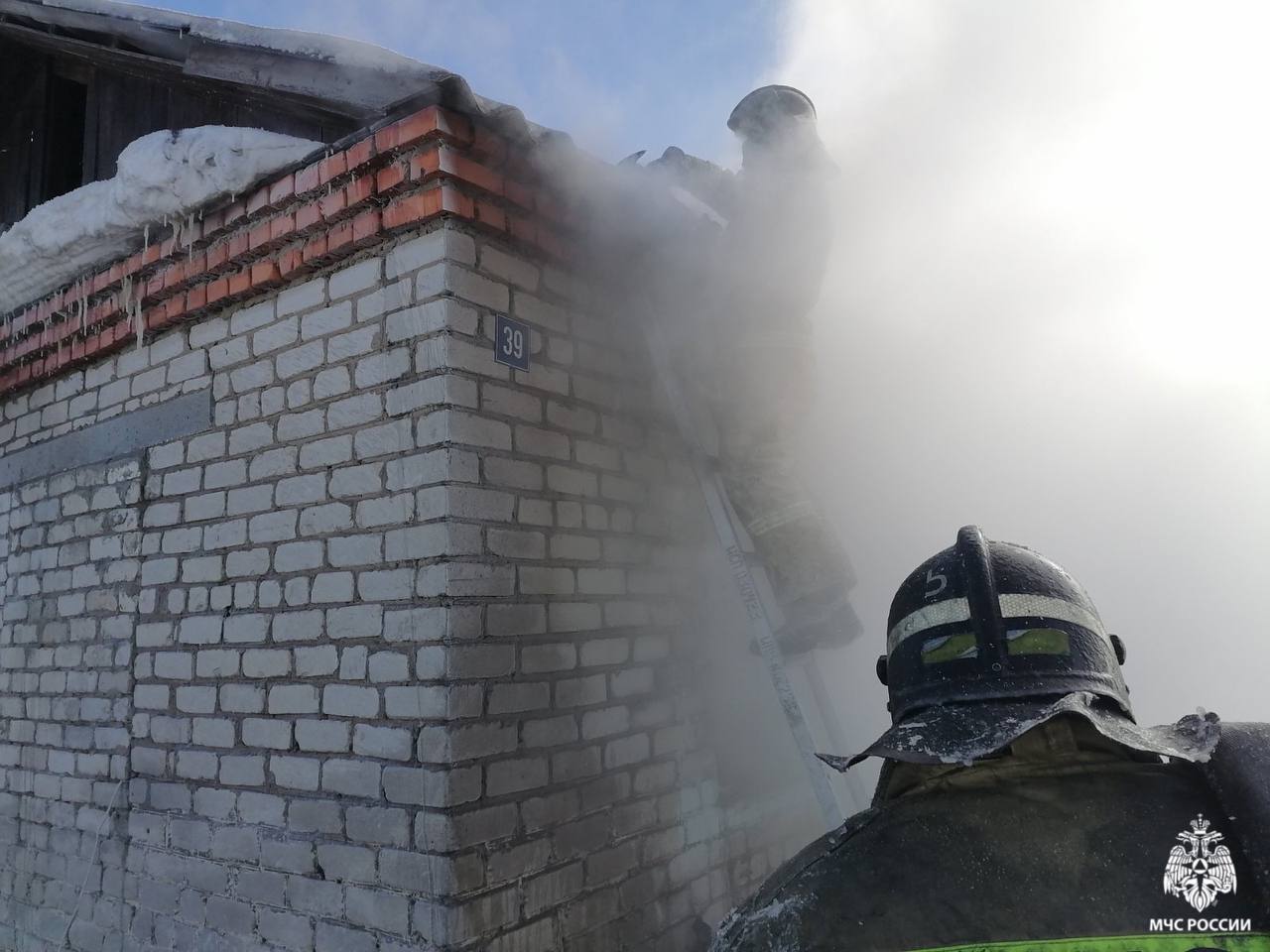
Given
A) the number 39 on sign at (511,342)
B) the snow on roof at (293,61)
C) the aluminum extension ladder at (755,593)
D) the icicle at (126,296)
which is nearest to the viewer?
the snow on roof at (293,61)

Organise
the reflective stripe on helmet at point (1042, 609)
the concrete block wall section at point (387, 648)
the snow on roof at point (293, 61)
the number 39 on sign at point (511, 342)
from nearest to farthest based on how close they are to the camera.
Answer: the reflective stripe on helmet at point (1042, 609) → the concrete block wall section at point (387, 648) → the snow on roof at point (293, 61) → the number 39 on sign at point (511, 342)

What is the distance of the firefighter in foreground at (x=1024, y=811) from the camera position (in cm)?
124

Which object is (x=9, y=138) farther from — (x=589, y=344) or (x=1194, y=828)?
(x=1194, y=828)

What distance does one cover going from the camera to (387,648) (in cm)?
272

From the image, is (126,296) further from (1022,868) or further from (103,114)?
(1022,868)

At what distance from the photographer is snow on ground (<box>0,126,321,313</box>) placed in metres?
3.38

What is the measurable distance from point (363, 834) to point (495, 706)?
1.92 feet

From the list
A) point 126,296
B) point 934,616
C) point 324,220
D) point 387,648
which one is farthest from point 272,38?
point 934,616

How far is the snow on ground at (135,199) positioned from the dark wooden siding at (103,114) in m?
0.25

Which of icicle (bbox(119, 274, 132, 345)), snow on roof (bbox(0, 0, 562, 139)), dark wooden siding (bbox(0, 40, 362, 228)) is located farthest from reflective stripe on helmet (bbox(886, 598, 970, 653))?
icicle (bbox(119, 274, 132, 345))

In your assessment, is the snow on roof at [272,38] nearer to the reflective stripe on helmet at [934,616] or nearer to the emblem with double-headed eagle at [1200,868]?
the reflective stripe on helmet at [934,616]

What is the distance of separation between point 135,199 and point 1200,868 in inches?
169

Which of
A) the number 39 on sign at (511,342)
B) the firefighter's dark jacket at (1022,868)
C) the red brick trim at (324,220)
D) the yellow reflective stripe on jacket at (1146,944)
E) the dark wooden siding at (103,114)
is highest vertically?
the dark wooden siding at (103,114)

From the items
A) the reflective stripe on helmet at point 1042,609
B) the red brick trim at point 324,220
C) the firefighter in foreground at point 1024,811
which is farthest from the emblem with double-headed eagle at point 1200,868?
the red brick trim at point 324,220
